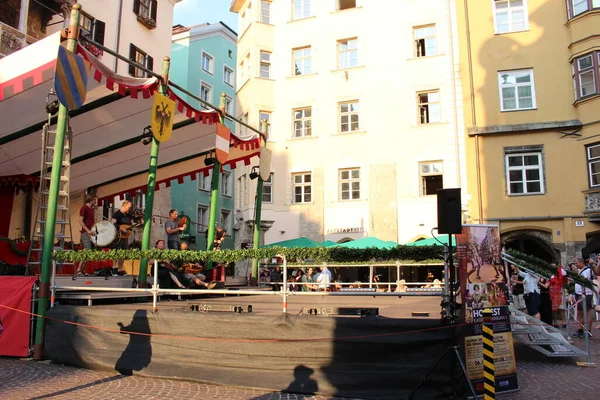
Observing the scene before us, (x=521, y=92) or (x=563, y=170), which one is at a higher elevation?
(x=521, y=92)

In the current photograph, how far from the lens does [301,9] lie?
27625mm

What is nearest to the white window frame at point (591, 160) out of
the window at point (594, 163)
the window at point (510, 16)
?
the window at point (594, 163)

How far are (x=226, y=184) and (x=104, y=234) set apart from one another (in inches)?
1051

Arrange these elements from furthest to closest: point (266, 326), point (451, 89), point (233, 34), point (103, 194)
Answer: point (233, 34) → point (451, 89) → point (103, 194) → point (266, 326)

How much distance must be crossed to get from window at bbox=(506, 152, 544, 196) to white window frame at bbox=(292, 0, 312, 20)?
1263 centimetres

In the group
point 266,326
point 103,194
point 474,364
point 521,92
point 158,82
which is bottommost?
point 474,364

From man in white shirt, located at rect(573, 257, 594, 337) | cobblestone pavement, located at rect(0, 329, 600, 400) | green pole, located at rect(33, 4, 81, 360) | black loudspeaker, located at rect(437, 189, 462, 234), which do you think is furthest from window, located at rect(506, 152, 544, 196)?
green pole, located at rect(33, 4, 81, 360)

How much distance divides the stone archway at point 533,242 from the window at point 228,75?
25.5m

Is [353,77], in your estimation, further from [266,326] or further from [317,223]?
[266,326]

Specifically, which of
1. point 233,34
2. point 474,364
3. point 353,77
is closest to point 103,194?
point 474,364

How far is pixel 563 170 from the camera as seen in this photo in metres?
22.0

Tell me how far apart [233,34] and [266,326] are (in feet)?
121

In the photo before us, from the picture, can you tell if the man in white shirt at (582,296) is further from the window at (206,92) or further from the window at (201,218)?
the window at (206,92)

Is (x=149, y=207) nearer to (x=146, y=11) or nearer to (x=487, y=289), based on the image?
(x=487, y=289)
